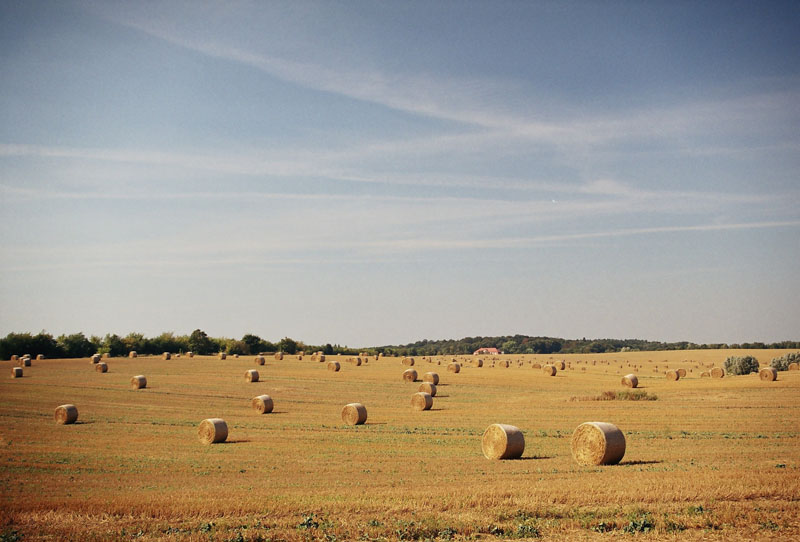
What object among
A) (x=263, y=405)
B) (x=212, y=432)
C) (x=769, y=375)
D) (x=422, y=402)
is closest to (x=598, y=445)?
(x=212, y=432)

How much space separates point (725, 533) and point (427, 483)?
732cm

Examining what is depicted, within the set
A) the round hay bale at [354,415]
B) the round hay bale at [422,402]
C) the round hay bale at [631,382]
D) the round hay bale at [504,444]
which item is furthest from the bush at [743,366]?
the round hay bale at [504,444]

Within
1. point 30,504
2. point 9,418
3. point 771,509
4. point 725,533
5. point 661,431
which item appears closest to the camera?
point 725,533

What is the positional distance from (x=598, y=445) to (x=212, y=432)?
15.3 m

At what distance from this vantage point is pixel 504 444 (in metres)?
20.5

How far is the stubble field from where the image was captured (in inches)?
456

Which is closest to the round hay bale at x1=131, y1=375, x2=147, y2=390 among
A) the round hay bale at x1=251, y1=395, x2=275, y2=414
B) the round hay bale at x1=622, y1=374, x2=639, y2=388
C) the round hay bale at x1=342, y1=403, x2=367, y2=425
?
the round hay bale at x1=251, y1=395, x2=275, y2=414

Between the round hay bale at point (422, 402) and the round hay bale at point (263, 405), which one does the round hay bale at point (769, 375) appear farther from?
the round hay bale at point (263, 405)

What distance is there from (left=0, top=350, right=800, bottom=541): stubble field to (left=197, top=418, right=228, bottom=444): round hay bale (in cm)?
70

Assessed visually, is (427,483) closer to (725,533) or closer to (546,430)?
(725,533)

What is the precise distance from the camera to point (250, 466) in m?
20.2

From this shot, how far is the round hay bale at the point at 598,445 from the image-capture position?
19.2 meters

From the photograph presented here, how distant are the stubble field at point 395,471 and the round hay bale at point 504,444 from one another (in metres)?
0.43

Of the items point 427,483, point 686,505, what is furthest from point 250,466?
point 686,505
